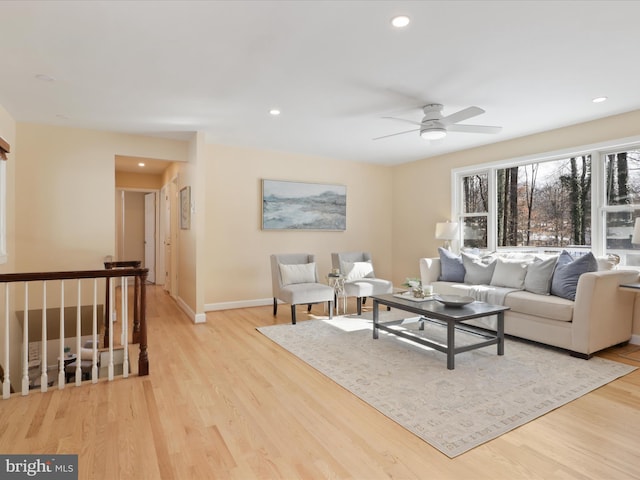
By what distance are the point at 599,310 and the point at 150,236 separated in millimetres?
8404

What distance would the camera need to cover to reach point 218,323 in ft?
15.3

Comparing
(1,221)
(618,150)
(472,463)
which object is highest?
(618,150)

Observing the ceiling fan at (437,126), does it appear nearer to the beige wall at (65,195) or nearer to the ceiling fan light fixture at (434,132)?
the ceiling fan light fixture at (434,132)

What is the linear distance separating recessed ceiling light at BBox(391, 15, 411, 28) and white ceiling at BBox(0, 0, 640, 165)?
0.04 m

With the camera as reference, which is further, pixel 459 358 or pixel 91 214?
pixel 91 214

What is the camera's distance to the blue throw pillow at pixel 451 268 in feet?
16.1

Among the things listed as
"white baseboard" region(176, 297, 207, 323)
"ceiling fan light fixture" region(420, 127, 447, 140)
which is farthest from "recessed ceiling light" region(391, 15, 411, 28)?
"white baseboard" region(176, 297, 207, 323)

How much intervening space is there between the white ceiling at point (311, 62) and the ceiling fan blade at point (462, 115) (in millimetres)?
218

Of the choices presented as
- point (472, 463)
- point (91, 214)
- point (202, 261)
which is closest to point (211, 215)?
point (202, 261)

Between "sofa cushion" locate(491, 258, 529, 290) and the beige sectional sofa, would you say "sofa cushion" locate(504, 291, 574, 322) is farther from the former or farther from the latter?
"sofa cushion" locate(491, 258, 529, 290)

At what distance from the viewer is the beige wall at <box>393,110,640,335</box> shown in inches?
163

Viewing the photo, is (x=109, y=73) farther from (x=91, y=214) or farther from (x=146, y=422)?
(x=146, y=422)

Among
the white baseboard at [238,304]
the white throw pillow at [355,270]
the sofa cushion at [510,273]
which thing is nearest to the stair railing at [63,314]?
the white baseboard at [238,304]

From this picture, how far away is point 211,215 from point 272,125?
1742mm
